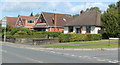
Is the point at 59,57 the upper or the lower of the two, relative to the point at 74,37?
lower

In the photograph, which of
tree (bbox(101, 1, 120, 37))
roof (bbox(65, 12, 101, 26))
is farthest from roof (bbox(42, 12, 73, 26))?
tree (bbox(101, 1, 120, 37))

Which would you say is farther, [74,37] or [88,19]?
[88,19]

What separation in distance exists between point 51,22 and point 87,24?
1520cm

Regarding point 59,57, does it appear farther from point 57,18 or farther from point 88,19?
point 57,18

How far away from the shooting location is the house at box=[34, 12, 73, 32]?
56.5 meters

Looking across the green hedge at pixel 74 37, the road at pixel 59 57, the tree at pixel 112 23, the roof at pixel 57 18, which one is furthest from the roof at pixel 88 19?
the road at pixel 59 57

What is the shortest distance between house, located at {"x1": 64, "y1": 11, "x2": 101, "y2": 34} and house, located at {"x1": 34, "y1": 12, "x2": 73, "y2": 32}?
8.03 m

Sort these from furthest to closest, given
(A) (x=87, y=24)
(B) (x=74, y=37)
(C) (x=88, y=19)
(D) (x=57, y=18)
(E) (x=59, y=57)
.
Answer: (D) (x=57, y=18)
(C) (x=88, y=19)
(A) (x=87, y=24)
(B) (x=74, y=37)
(E) (x=59, y=57)

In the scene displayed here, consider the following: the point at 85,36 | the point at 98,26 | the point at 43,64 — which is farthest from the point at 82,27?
the point at 43,64

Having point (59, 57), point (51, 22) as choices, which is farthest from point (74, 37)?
point (51, 22)

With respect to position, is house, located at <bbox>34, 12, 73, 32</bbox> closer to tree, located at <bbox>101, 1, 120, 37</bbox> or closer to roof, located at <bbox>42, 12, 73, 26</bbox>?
roof, located at <bbox>42, 12, 73, 26</bbox>

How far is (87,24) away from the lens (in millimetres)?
44781

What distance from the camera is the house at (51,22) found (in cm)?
5651

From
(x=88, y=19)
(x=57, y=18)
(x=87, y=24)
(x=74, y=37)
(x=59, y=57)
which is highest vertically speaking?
(x=57, y=18)
